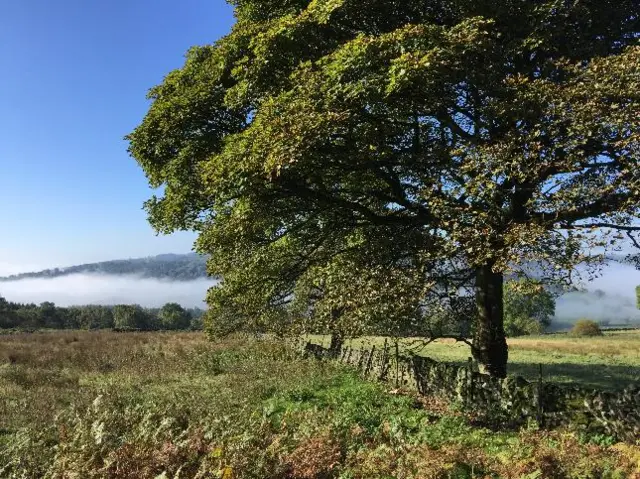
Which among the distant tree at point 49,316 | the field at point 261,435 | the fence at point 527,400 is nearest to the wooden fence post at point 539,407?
the fence at point 527,400

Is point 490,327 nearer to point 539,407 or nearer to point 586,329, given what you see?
point 539,407

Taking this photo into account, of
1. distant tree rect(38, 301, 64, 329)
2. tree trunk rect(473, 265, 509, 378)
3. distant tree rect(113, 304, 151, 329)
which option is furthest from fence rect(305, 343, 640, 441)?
distant tree rect(113, 304, 151, 329)

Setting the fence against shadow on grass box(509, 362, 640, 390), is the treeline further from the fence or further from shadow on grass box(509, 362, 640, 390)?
the fence

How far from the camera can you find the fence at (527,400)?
11836 mm

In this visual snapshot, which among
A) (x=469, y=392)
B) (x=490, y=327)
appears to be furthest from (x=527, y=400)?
(x=490, y=327)

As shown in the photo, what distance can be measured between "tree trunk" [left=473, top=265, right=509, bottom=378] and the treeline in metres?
72.4

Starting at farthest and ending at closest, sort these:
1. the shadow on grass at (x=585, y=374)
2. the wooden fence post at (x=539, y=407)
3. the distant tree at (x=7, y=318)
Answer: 1. the distant tree at (x=7, y=318)
2. the shadow on grass at (x=585, y=374)
3. the wooden fence post at (x=539, y=407)

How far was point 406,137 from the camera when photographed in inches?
590

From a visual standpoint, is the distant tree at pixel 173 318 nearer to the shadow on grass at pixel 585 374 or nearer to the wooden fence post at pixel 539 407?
the shadow on grass at pixel 585 374

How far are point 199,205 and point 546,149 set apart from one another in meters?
10.0

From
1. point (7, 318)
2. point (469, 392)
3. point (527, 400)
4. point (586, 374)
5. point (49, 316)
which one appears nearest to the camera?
point (527, 400)

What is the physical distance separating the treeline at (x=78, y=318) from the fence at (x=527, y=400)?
231 ft

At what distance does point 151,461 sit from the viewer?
714 centimetres

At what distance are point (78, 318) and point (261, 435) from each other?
11658cm
